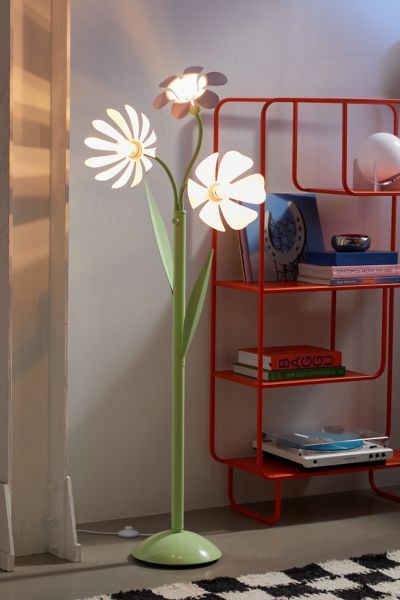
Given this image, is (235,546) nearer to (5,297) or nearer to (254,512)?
(254,512)

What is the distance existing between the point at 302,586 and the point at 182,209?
1098 millimetres

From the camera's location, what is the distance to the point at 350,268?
365 centimetres

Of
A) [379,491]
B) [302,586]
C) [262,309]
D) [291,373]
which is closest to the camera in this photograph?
[302,586]

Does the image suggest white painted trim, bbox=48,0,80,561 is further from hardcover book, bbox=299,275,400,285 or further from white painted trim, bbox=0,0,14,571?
hardcover book, bbox=299,275,400,285

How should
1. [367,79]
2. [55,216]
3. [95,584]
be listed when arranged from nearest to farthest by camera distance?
[95,584], [55,216], [367,79]

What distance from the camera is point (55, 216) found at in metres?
3.21

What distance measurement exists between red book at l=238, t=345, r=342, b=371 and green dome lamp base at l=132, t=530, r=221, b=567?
667 millimetres

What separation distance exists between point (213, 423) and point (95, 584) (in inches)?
36.1

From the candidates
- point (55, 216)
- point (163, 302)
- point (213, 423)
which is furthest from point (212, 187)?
point (213, 423)

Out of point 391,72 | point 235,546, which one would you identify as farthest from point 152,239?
point 391,72


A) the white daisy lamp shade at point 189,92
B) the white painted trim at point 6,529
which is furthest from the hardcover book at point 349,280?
the white painted trim at point 6,529

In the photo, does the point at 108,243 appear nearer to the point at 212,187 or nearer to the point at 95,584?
the point at 212,187

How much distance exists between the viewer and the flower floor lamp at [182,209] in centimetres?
307

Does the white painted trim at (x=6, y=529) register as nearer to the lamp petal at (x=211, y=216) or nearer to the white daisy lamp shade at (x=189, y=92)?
the lamp petal at (x=211, y=216)
